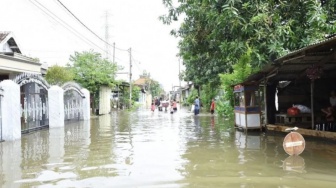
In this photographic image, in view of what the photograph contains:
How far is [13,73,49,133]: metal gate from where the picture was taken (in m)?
17.2

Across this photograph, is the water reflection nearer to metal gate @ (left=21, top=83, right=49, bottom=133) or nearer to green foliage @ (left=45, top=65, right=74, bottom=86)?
metal gate @ (left=21, top=83, right=49, bottom=133)

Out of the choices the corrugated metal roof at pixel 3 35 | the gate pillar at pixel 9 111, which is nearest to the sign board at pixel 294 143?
Answer: the gate pillar at pixel 9 111

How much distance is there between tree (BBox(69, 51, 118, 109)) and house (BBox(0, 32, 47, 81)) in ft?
22.1

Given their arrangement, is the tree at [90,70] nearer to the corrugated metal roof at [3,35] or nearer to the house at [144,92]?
the corrugated metal roof at [3,35]

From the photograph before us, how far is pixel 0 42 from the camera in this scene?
21.0 metres

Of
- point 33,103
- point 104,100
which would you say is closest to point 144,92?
point 104,100

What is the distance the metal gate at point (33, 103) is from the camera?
677 inches

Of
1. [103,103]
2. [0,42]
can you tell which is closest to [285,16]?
[0,42]

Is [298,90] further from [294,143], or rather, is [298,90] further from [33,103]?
[33,103]

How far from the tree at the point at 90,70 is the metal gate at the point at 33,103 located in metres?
10.0

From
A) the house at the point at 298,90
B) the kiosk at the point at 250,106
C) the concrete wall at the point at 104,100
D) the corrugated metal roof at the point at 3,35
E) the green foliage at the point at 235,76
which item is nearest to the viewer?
the house at the point at 298,90

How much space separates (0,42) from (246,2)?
15.2 metres

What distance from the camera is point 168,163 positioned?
9.11 meters

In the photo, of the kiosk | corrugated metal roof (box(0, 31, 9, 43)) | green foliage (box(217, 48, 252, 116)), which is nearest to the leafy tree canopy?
the kiosk
